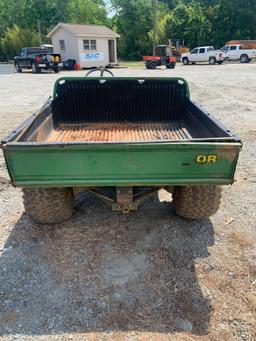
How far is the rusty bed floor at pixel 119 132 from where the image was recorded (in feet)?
13.9

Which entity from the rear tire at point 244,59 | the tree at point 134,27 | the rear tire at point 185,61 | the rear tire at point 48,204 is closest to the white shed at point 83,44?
the rear tire at point 185,61

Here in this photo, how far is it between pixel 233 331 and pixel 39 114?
302cm

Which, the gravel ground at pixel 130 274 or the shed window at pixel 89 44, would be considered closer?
the gravel ground at pixel 130 274

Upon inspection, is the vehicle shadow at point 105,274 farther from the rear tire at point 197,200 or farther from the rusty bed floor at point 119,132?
the rusty bed floor at point 119,132

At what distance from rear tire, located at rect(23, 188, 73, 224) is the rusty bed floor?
3.57ft

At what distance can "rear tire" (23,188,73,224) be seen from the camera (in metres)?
3.12

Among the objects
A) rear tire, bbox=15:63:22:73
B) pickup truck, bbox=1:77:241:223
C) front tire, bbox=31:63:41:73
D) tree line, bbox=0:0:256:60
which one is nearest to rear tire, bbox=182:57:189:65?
tree line, bbox=0:0:256:60

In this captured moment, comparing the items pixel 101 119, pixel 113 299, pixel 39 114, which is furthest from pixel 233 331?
pixel 101 119

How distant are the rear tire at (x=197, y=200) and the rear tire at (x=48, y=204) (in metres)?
1.20

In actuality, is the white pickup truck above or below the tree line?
below

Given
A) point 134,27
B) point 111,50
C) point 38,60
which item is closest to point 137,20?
point 134,27

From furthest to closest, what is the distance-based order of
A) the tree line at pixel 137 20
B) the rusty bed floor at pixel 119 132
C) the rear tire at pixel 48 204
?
the tree line at pixel 137 20, the rusty bed floor at pixel 119 132, the rear tire at pixel 48 204

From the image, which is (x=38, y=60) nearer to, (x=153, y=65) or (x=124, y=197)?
(x=153, y=65)

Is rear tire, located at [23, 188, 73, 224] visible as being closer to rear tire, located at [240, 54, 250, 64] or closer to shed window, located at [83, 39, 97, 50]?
shed window, located at [83, 39, 97, 50]
